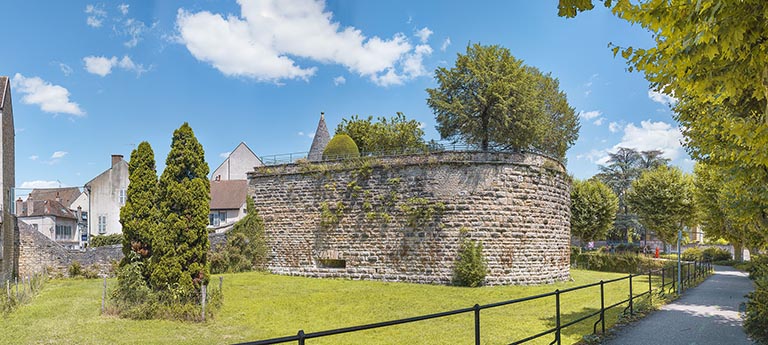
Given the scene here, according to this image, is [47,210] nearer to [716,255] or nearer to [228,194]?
[228,194]

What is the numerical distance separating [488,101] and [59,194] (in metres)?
46.6

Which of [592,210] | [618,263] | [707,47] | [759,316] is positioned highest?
[707,47]

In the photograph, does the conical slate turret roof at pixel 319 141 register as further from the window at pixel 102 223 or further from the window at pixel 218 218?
the window at pixel 102 223

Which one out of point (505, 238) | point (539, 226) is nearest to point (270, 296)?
point (505, 238)

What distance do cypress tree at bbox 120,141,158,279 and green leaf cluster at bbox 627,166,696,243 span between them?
113ft

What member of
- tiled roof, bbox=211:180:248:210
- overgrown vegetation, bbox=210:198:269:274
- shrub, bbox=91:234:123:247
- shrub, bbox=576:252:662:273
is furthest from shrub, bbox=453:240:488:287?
shrub, bbox=91:234:123:247

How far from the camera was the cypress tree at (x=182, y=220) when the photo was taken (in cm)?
1285

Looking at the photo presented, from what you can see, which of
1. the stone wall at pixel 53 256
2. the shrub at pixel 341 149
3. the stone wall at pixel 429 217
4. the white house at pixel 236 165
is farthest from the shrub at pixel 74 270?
the white house at pixel 236 165

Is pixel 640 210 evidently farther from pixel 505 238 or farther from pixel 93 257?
pixel 93 257

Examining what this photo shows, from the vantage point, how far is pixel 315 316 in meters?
12.9

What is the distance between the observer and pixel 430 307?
47.2 ft

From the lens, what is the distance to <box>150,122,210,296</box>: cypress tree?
42.2ft

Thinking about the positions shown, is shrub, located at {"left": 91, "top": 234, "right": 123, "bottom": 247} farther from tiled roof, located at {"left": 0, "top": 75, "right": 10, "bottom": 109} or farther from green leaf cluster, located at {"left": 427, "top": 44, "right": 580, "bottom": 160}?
green leaf cluster, located at {"left": 427, "top": 44, "right": 580, "bottom": 160}

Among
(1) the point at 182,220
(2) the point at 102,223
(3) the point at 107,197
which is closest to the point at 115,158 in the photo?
(3) the point at 107,197
